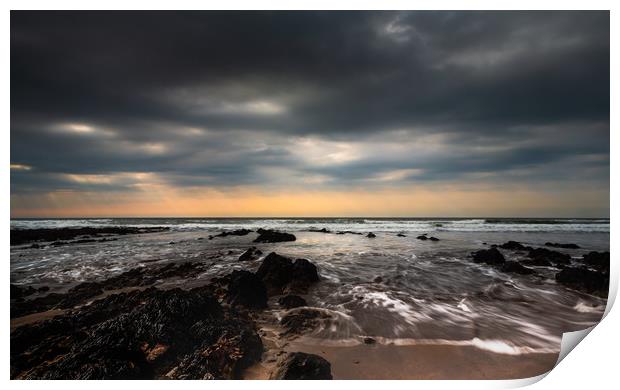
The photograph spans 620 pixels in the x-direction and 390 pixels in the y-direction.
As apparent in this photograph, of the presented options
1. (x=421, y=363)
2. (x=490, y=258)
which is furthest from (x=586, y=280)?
(x=421, y=363)

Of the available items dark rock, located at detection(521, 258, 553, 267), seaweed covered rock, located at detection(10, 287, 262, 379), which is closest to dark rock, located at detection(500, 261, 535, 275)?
dark rock, located at detection(521, 258, 553, 267)

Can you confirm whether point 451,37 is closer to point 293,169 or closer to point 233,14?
point 233,14

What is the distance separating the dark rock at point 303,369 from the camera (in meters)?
2.38

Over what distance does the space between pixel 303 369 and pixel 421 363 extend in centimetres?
130

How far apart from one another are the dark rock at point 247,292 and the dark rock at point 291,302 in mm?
274

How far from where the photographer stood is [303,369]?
2.38 metres

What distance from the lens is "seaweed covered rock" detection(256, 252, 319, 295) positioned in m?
4.73

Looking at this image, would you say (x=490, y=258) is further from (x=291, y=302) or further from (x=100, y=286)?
(x=100, y=286)

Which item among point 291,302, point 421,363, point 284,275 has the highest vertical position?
point 284,275
